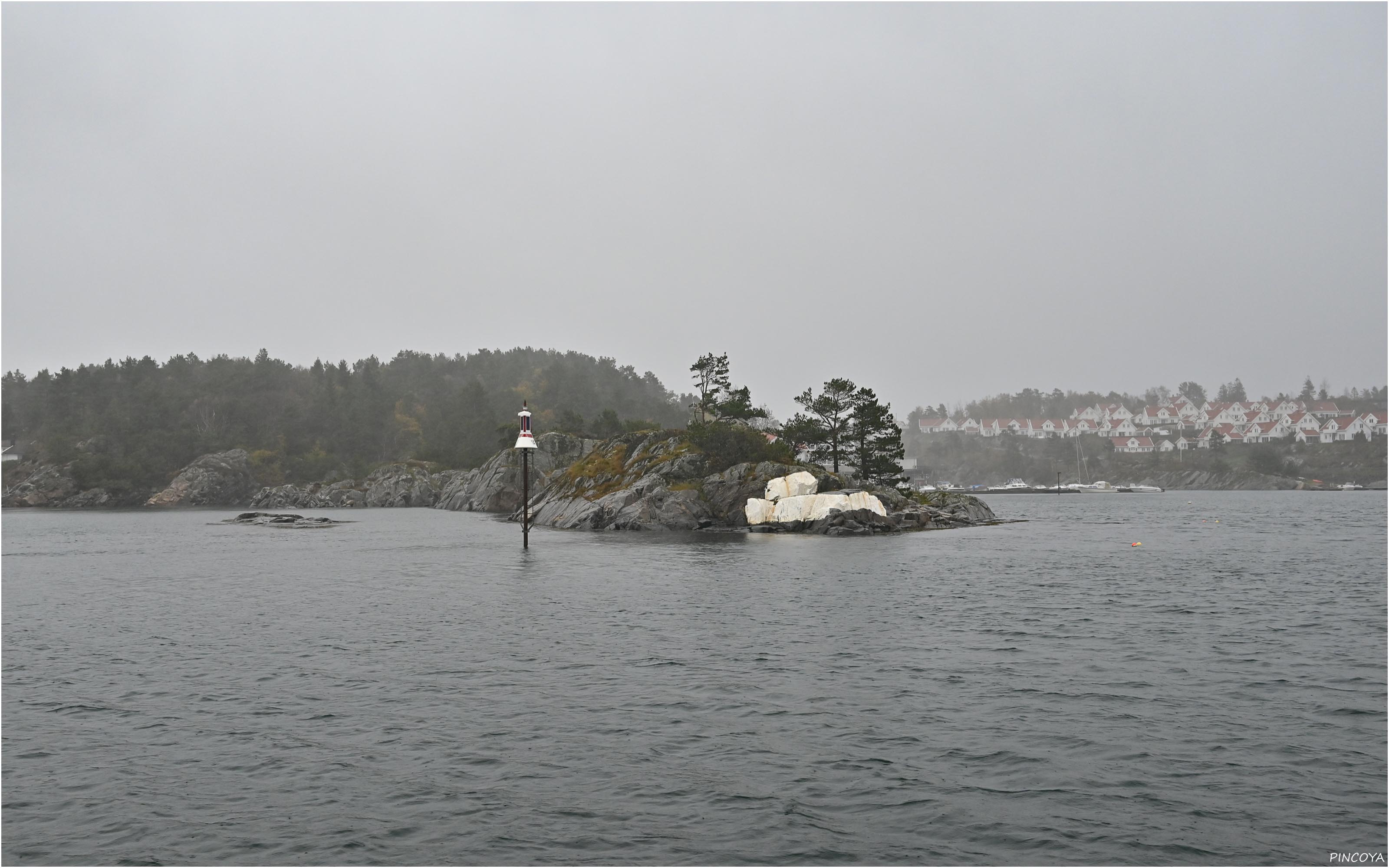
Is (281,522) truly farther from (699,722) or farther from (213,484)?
(699,722)

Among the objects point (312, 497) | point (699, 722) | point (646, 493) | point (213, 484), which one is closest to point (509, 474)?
point (312, 497)

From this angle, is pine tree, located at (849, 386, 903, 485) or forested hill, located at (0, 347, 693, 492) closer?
pine tree, located at (849, 386, 903, 485)

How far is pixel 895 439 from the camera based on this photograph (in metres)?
89.7

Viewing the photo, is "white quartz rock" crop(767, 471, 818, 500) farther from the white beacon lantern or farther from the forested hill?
the forested hill

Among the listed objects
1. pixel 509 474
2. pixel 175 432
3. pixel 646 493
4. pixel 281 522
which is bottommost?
pixel 281 522

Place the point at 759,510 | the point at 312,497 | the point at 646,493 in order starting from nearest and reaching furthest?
the point at 759,510, the point at 646,493, the point at 312,497

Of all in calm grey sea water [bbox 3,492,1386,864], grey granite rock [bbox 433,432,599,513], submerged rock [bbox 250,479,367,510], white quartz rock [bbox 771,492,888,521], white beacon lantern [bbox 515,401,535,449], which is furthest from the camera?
submerged rock [bbox 250,479,367,510]

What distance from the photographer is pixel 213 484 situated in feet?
573

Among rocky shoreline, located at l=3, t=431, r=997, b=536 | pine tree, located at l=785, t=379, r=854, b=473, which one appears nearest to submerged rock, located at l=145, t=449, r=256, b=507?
rocky shoreline, located at l=3, t=431, r=997, b=536

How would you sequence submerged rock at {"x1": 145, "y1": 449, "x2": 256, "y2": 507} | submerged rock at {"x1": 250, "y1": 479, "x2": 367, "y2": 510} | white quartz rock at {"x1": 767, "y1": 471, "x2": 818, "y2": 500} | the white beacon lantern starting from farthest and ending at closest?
1. submerged rock at {"x1": 145, "y1": 449, "x2": 256, "y2": 507}
2. submerged rock at {"x1": 250, "y1": 479, "x2": 367, "y2": 510}
3. white quartz rock at {"x1": 767, "y1": 471, "x2": 818, "y2": 500}
4. the white beacon lantern

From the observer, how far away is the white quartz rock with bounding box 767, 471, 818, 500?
260 ft

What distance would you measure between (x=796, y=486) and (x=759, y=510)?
417cm

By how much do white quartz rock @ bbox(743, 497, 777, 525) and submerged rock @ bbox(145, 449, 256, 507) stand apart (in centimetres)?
12781

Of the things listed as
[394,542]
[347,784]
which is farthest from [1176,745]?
[394,542]
